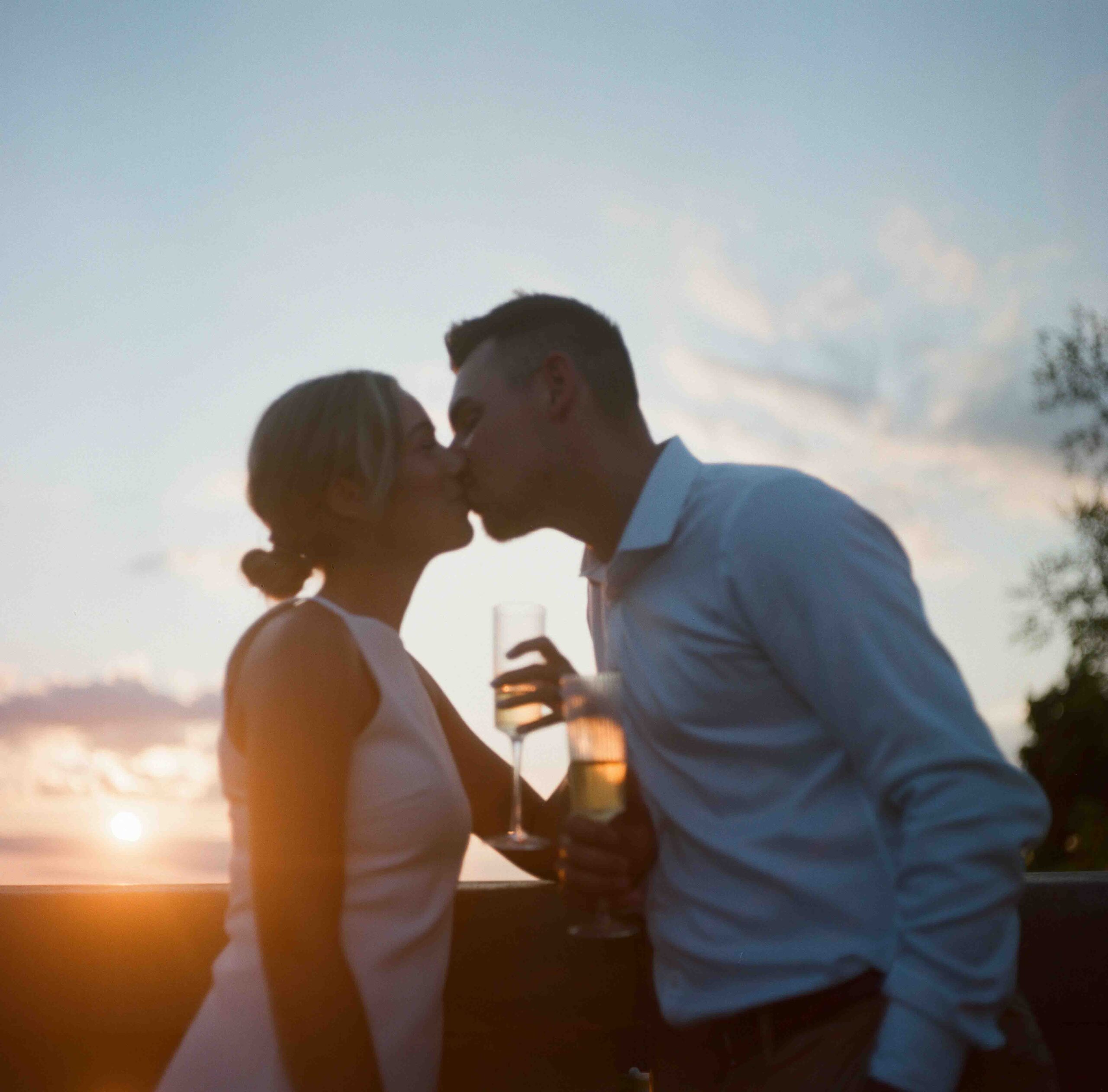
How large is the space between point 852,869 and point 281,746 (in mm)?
1302

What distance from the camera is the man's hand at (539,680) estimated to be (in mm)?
3467

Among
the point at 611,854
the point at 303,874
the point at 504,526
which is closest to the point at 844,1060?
the point at 611,854

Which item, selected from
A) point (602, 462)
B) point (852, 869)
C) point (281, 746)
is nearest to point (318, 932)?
point (281, 746)

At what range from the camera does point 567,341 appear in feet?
11.7

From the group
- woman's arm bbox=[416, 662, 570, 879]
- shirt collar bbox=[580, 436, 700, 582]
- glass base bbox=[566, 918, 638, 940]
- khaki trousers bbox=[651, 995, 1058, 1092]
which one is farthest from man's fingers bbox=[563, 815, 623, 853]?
woman's arm bbox=[416, 662, 570, 879]

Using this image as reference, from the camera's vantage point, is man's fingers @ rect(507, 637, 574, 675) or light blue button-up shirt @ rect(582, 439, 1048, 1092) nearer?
light blue button-up shirt @ rect(582, 439, 1048, 1092)

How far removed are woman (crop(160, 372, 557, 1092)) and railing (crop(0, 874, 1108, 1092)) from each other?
34 cm

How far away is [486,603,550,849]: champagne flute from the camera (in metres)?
3.57

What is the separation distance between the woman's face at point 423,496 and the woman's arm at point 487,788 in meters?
0.55

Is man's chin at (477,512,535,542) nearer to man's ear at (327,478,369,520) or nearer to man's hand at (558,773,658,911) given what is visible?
man's ear at (327,478,369,520)

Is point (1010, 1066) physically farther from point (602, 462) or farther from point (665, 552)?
point (602, 462)

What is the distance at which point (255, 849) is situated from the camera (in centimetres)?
A: 262

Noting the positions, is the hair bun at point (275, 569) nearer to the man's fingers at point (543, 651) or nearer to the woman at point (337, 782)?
the woman at point (337, 782)

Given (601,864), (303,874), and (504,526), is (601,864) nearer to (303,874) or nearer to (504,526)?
(303,874)
